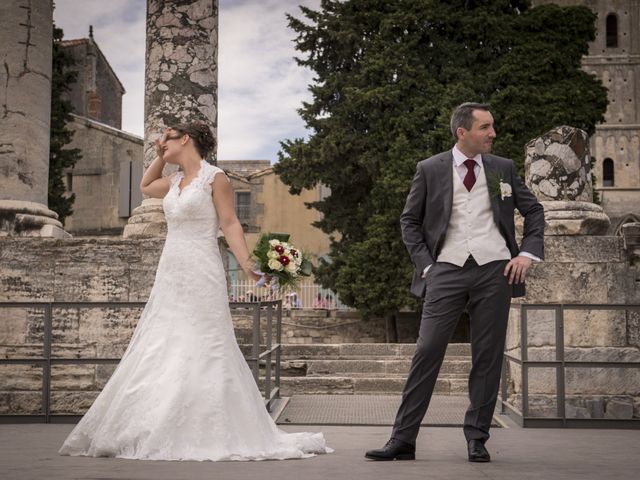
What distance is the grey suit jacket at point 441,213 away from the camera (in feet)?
16.0

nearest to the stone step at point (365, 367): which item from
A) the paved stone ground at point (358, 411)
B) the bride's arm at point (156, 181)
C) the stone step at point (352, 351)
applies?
the stone step at point (352, 351)

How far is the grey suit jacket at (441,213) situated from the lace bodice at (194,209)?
3.96 feet

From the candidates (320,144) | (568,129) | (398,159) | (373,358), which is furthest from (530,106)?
(568,129)

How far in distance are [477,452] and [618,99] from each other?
175 feet

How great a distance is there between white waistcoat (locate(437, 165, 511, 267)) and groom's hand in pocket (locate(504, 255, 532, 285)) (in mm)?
94

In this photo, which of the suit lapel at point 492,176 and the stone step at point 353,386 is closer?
the suit lapel at point 492,176

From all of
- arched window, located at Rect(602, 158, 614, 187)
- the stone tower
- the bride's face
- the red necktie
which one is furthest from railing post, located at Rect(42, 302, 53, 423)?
arched window, located at Rect(602, 158, 614, 187)

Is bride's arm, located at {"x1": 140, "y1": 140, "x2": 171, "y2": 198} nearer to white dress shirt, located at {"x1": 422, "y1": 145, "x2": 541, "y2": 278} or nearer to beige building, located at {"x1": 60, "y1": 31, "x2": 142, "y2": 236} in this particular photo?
white dress shirt, located at {"x1": 422, "y1": 145, "x2": 541, "y2": 278}

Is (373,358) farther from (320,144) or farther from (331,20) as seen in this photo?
(331,20)

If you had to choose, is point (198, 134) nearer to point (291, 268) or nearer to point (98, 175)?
point (291, 268)

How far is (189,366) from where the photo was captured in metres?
5.14

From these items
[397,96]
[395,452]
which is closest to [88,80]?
[397,96]

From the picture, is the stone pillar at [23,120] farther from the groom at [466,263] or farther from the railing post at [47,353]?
the groom at [466,263]

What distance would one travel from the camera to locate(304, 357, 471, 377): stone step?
493 inches
